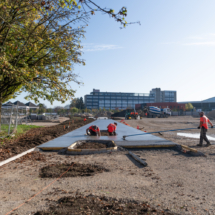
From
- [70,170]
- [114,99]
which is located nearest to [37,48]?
[70,170]

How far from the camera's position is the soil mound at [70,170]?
5203mm

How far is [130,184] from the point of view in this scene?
4523mm

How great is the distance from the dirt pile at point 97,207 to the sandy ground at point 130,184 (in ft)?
0.81

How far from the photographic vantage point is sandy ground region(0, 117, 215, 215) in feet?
11.7

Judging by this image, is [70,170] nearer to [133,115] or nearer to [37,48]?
[37,48]

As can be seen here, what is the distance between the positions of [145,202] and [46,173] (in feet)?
9.57

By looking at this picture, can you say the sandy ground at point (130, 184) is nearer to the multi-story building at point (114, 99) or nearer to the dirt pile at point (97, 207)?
the dirt pile at point (97, 207)

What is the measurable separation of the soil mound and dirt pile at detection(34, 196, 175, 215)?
163 centimetres

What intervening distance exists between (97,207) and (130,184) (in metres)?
1.45

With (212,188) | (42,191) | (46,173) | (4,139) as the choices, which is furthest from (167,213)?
(4,139)

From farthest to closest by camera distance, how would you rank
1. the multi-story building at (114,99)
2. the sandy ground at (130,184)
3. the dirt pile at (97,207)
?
the multi-story building at (114,99)
the sandy ground at (130,184)
the dirt pile at (97,207)

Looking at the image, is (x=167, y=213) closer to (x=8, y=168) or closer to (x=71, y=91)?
(x=8, y=168)

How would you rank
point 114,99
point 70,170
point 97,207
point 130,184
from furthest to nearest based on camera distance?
point 114,99, point 70,170, point 130,184, point 97,207

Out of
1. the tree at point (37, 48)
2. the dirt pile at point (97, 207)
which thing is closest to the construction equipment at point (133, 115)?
the tree at point (37, 48)
